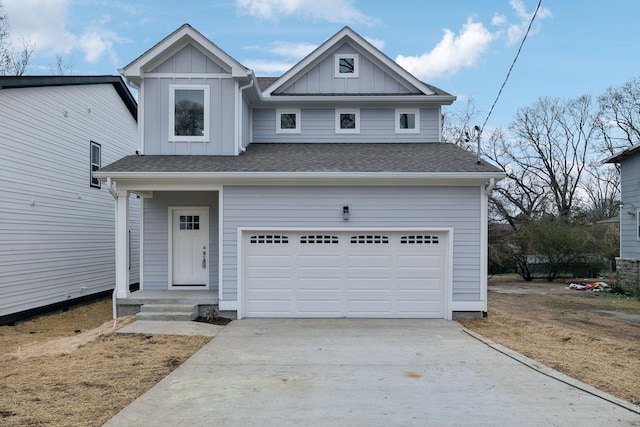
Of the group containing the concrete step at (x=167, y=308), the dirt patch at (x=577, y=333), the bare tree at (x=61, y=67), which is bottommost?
the dirt patch at (x=577, y=333)

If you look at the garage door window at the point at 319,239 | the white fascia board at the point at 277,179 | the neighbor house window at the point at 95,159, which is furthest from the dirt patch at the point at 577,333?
the neighbor house window at the point at 95,159

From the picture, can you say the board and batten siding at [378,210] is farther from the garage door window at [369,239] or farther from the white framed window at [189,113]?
the white framed window at [189,113]

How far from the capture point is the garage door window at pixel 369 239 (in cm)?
1103

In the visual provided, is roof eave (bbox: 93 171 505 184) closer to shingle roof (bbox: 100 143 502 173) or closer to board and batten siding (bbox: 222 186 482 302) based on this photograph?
shingle roof (bbox: 100 143 502 173)

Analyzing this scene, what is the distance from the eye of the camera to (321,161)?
11539 millimetres

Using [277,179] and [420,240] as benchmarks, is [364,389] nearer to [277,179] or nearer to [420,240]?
[420,240]

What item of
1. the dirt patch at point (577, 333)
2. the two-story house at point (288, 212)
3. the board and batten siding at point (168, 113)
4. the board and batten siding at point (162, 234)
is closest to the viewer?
the dirt patch at point (577, 333)

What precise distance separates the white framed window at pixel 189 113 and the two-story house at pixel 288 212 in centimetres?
2

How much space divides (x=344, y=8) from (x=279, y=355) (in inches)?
441

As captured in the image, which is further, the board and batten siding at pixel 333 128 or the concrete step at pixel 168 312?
the board and batten siding at pixel 333 128

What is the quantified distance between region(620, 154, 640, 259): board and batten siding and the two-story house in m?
10.4

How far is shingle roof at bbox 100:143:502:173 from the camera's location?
35.3 feet

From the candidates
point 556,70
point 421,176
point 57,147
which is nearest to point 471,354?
point 421,176

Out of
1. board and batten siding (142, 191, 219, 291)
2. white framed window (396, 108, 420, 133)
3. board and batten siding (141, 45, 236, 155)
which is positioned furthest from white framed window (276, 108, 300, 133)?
board and batten siding (142, 191, 219, 291)
